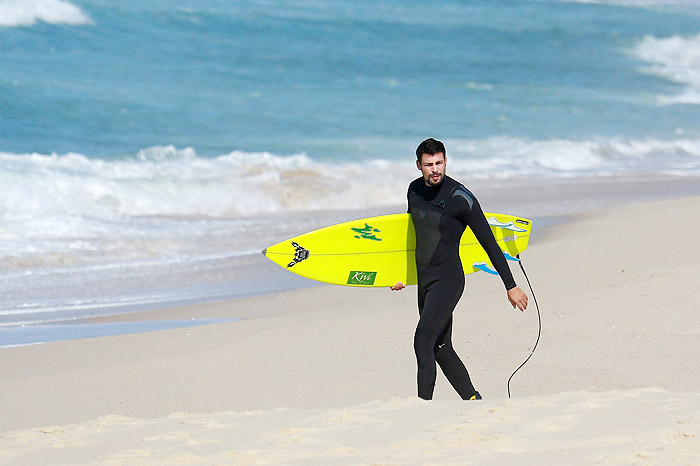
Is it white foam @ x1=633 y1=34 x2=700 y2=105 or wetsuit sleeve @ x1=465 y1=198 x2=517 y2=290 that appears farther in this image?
white foam @ x1=633 y1=34 x2=700 y2=105

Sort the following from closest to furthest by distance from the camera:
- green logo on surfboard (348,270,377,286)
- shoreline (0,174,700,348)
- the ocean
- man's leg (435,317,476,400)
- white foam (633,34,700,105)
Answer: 1. man's leg (435,317,476,400)
2. green logo on surfboard (348,270,377,286)
3. shoreline (0,174,700,348)
4. the ocean
5. white foam (633,34,700,105)

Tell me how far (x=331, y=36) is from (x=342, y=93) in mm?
5046

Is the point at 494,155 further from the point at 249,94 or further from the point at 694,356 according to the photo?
the point at 694,356

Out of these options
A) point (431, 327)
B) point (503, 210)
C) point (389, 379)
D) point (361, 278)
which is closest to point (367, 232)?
point (361, 278)

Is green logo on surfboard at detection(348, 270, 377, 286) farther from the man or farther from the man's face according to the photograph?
the man's face

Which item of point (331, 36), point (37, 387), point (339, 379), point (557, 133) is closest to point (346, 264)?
point (339, 379)

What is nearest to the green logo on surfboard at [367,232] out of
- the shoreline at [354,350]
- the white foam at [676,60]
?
the shoreline at [354,350]

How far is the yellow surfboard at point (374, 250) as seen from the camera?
561cm

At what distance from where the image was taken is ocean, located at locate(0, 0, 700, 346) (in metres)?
10.9

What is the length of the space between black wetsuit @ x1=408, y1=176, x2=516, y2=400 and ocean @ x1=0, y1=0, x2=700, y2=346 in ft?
11.9

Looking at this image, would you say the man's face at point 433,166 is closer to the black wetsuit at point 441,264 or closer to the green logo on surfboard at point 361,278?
the black wetsuit at point 441,264

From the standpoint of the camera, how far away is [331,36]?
29.7 metres

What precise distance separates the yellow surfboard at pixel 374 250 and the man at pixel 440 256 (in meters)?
0.39

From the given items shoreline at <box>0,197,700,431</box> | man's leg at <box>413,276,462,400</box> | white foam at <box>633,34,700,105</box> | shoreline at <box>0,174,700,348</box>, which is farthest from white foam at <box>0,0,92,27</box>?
man's leg at <box>413,276,462,400</box>
